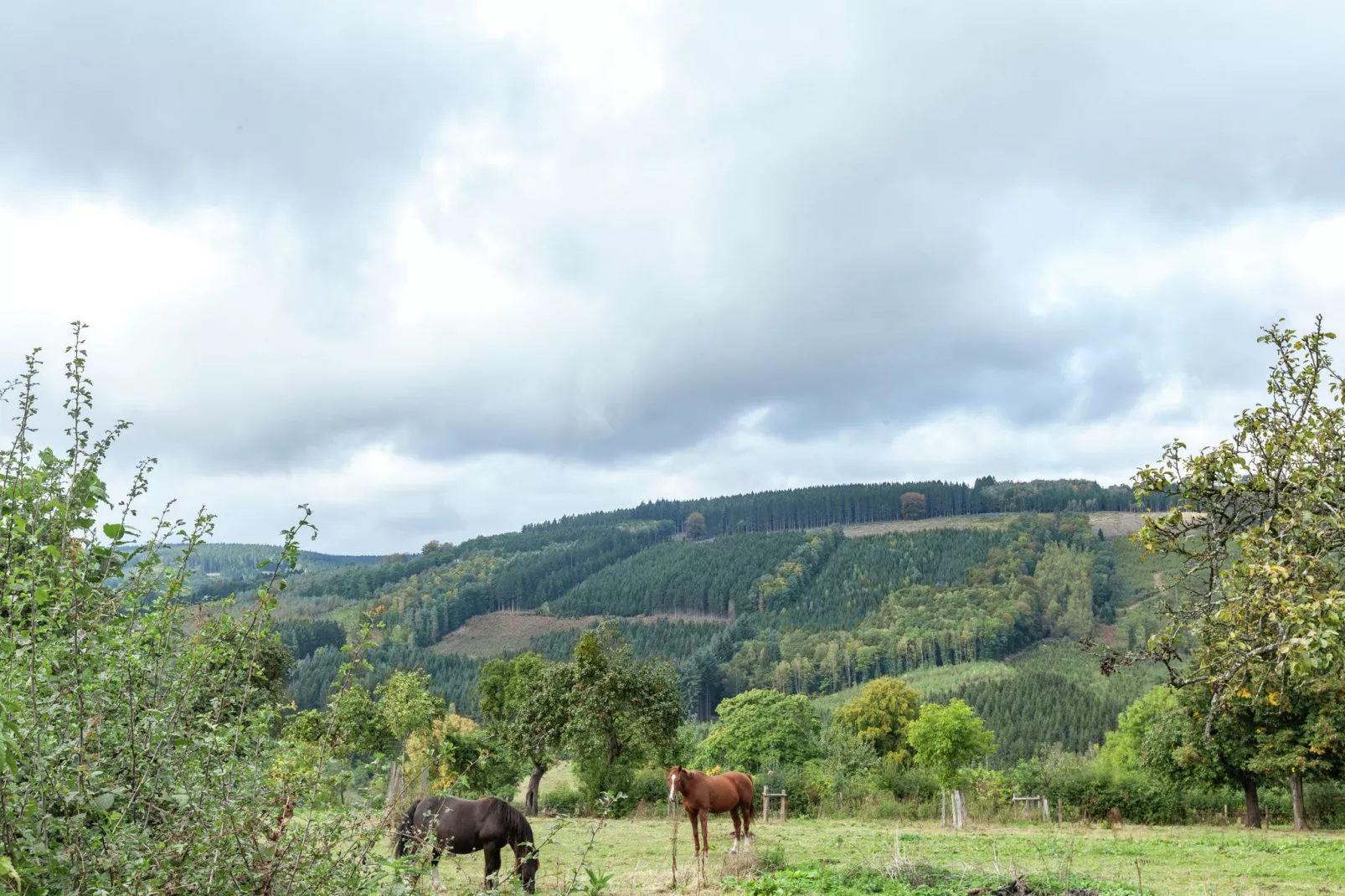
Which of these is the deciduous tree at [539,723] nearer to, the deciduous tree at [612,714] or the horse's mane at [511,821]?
the deciduous tree at [612,714]

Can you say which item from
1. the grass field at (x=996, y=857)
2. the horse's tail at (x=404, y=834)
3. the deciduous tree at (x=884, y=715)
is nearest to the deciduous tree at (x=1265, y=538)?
the grass field at (x=996, y=857)

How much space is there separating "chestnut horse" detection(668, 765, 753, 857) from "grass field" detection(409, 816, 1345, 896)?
709mm

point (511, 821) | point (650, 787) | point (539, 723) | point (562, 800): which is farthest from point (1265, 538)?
point (562, 800)

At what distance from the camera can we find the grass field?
576 inches

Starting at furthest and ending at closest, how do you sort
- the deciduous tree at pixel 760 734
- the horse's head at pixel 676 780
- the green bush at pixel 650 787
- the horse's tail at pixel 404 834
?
the deciduous tree at pixel 760 734 → the green bush at pixel 650 787 → the horse's head at pixel 676 780 → the horse's tail at pixel 404 834

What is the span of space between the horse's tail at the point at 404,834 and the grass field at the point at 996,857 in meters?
1.05

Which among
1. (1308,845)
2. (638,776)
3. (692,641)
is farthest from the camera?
(692,641)

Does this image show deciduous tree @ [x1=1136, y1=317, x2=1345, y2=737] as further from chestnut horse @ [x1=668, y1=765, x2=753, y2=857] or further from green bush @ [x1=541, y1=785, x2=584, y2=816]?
green bush @ [x1=541, y1=785, x2=584, y2=816]

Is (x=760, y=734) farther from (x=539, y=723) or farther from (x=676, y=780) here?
(x=676, y=780)

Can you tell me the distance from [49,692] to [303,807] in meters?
1.60

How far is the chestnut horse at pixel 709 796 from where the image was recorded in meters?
18.2

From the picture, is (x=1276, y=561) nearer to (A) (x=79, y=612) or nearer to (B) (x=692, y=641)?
(A) (x=79, y=612)

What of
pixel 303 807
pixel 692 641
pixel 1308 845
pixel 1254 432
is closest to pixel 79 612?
pixel 303 807

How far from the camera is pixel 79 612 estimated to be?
4.53 m
